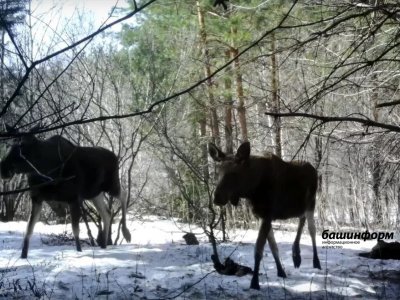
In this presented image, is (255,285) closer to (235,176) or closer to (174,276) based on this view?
(174,276)

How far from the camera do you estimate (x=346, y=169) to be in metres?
20.2

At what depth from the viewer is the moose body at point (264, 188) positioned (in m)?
6.71

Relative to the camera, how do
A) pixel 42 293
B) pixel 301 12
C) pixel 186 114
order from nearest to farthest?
pixel 42 293, pixel 301 12, pixel 186 114

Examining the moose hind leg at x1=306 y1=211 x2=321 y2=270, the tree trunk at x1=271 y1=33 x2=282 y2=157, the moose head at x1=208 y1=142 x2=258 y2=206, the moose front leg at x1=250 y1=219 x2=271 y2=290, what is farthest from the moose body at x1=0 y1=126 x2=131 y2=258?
the moose hind leg at x1=306 y1=211 x2=321 y2=270

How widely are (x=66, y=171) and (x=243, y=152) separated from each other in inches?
132

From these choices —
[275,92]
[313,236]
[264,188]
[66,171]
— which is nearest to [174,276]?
[264,188]

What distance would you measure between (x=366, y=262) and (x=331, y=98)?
→ 12668mm

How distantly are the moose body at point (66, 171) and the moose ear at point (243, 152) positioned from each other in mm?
2419

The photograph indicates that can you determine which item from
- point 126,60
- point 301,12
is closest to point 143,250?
point 301,12

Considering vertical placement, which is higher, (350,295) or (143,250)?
(143,250)

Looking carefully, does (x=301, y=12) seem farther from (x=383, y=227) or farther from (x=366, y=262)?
(x=383, y=227)

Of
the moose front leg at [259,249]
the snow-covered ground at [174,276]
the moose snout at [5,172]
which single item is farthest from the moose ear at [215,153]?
the moose snout at [5,172]

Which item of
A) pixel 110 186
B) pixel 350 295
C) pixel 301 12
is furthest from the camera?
pixel 110 186

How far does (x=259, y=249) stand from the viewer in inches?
265
